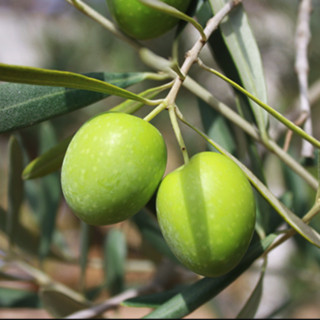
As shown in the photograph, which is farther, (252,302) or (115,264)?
(115,264)

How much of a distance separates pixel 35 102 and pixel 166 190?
263 mm

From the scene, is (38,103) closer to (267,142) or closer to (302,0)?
(267,142)

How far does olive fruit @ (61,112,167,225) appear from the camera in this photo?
0.51 metres

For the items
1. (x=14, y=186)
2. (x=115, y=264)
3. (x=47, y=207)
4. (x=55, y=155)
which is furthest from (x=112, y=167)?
(x=115, y=264)

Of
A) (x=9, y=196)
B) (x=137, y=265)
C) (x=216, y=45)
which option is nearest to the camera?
(x=216, y=45)

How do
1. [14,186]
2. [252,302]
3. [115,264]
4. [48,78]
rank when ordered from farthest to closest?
[115,264] < [14,186] < [252,302] < [48,78]

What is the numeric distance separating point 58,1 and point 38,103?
2.75 metres

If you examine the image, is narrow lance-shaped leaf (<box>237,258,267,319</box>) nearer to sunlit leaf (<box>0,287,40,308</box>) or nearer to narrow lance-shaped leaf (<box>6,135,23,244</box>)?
narrow lance-shaped leaf (<box>6,135,23,244</box>)

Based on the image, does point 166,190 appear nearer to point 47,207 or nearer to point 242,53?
point 242,53

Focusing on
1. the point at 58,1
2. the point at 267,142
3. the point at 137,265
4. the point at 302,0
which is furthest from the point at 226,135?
the point at 58,1

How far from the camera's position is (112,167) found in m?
0.51

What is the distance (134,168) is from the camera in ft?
1.69

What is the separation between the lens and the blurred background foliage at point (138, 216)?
1.21 metres

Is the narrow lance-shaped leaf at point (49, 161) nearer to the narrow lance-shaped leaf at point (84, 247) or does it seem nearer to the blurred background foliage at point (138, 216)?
the blurred background foliage at point (138, 216)
